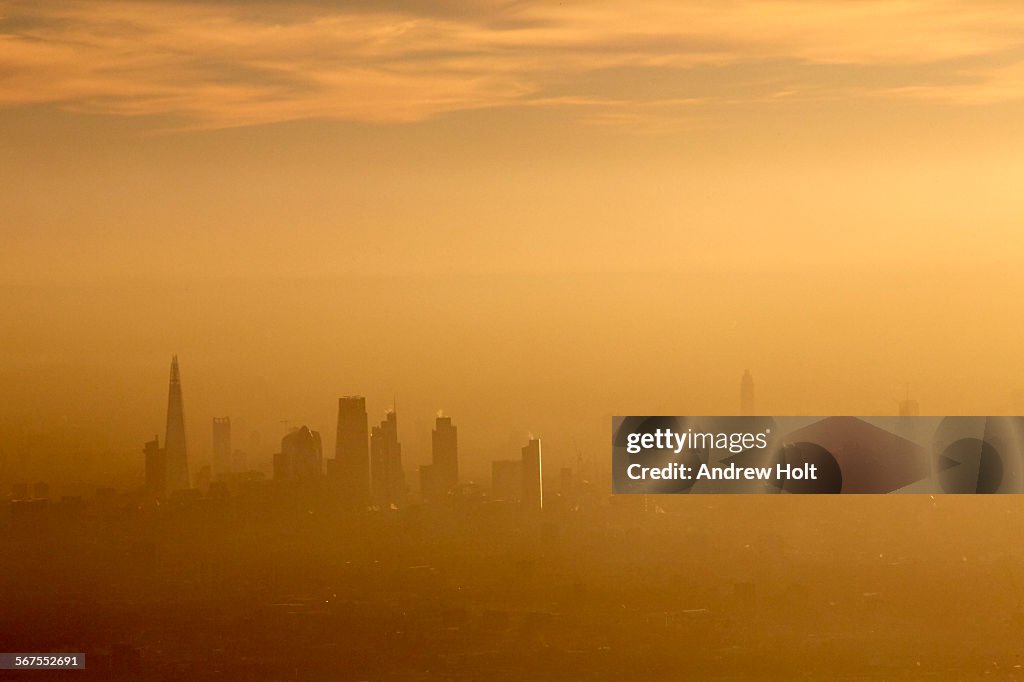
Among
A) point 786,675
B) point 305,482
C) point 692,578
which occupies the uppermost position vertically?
point 305,482

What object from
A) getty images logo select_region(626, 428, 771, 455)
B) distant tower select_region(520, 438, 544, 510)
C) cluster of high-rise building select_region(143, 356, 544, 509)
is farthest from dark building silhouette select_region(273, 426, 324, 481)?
getty images logo select_region(626, 428, 771, 455)

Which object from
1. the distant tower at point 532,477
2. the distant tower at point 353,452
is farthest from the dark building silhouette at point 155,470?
the distant tower at point 532,477

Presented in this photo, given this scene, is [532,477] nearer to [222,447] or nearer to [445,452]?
[445,452]

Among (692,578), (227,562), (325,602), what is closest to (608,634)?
(692,578)

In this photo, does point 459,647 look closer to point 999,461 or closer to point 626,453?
point 626,453

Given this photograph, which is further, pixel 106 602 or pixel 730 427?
pixel 106 602

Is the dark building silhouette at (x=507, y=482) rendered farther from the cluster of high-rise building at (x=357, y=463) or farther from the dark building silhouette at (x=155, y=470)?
the dark building silhouette at (x=155, y=470)

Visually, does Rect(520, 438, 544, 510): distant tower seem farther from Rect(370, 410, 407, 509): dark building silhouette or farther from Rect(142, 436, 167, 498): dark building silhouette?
Rect(142, 436, 167, 498): dark building silhouette

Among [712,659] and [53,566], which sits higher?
[53,566]
